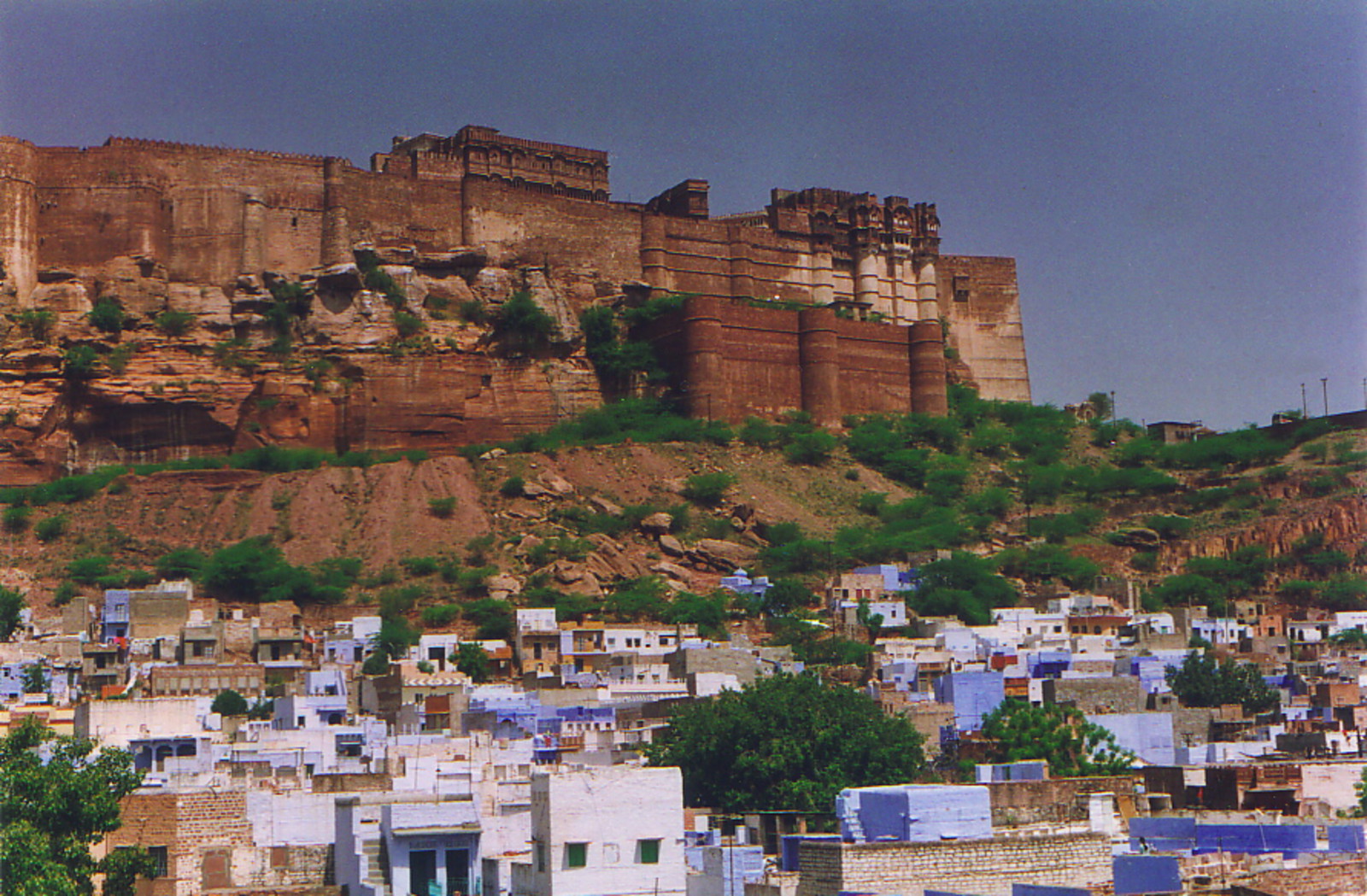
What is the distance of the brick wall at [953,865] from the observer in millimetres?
16641

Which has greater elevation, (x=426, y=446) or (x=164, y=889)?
(x=426, y=446)

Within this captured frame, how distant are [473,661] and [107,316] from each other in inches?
937

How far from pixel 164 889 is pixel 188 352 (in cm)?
4941

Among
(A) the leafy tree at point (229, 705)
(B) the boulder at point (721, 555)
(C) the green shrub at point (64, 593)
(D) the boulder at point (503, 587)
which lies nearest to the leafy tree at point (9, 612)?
(C) the green shrub at point (64, 593)

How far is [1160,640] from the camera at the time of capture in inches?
1927

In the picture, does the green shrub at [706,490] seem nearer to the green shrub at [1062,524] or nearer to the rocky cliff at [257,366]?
the rocky cliff at [257,366]

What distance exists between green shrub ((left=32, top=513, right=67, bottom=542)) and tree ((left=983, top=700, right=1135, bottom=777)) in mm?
37096

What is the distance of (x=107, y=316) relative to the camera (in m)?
66.3

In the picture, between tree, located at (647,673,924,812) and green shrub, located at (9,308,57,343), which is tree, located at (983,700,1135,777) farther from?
green shrub, located at (9,308,57,343)

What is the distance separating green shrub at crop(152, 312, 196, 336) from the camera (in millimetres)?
67750

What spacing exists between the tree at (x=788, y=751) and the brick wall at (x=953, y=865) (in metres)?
10.2

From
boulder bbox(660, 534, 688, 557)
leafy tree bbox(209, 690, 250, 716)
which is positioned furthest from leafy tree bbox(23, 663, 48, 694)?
boulder bbox(660, 534, 688, 557)

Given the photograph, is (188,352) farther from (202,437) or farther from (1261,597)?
(1261,597)

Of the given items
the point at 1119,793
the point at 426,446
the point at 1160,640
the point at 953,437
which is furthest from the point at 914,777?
the point at 953,437
